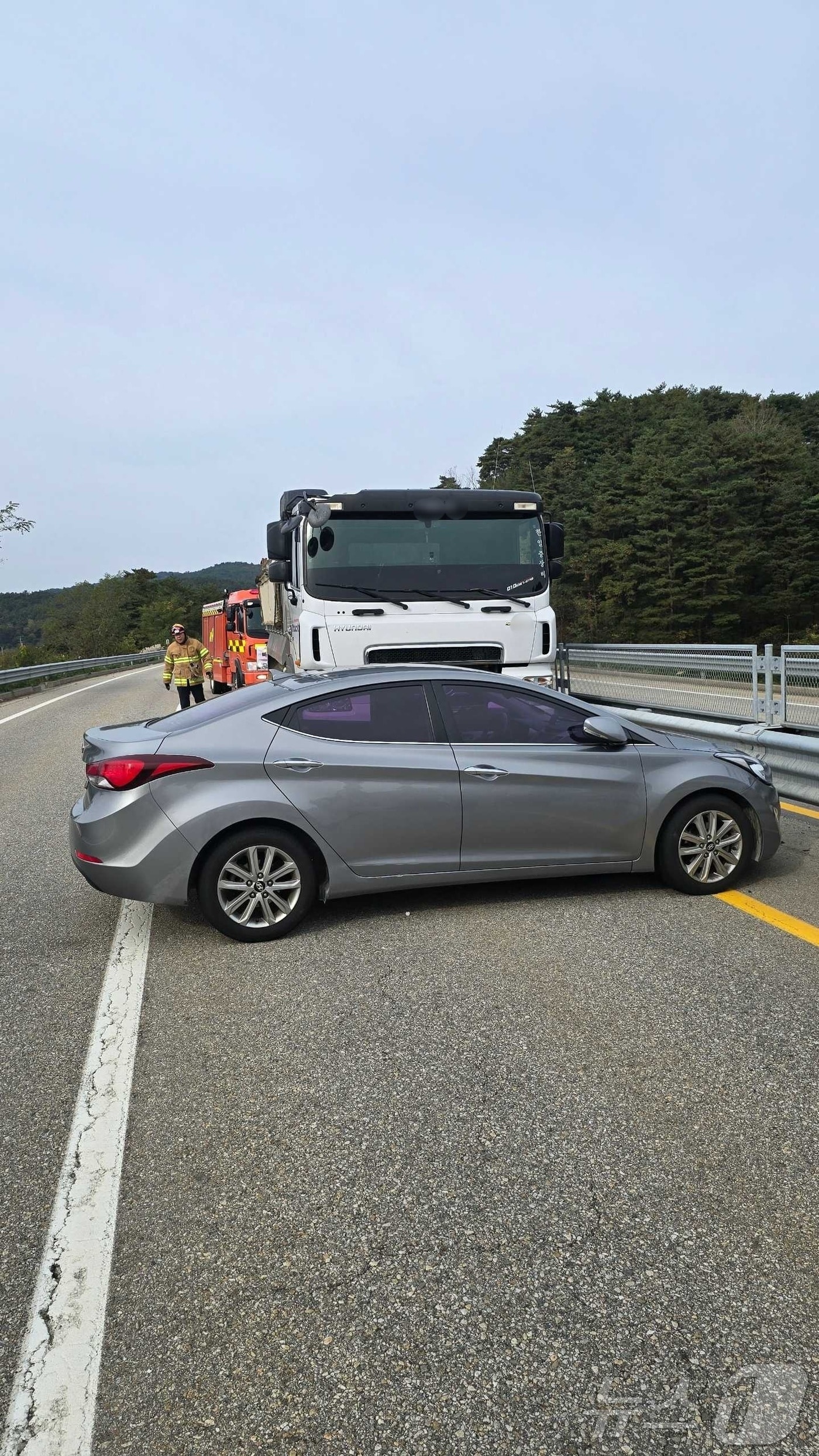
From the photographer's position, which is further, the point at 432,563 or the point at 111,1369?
the point at 432,563

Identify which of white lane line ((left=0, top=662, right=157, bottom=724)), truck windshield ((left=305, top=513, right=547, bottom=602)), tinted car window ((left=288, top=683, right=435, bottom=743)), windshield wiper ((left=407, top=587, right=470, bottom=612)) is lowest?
white lane line ((left=0, top=662, right=157, bottom=724))

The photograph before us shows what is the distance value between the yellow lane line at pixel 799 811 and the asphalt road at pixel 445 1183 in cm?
298

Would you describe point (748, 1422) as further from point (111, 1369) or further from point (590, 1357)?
point (111, 1369)

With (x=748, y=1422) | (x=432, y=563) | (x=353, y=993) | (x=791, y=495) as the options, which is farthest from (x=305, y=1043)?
(x=791, y=495)

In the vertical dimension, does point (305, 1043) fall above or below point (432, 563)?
below

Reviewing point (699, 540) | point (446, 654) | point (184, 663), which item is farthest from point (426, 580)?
point (699, 540)

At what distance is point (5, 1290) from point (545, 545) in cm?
923

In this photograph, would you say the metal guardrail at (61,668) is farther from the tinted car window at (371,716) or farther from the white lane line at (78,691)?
the tinted car window at (371,716)

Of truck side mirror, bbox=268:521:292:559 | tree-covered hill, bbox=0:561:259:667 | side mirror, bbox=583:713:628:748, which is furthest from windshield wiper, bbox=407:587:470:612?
tree-covered hill, bbox=0:561:259:667

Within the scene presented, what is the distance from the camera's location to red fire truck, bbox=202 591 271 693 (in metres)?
20.9

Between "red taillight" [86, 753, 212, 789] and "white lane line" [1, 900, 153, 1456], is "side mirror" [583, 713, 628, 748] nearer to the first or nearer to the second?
"red taillight" [86, 753, 212, 789]

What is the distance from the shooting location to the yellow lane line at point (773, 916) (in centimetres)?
521

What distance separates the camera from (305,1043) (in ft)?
13.4

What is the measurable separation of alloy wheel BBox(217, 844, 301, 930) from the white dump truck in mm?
4770
